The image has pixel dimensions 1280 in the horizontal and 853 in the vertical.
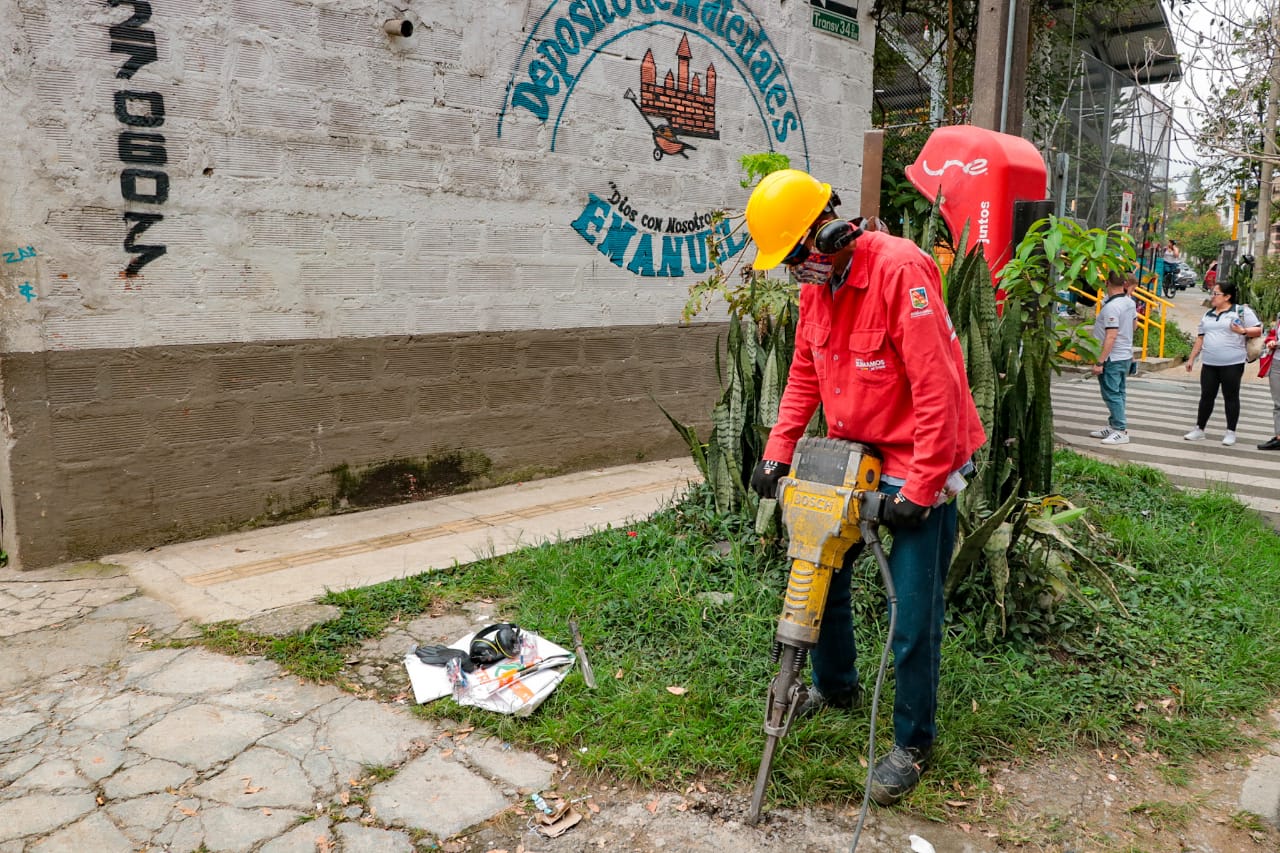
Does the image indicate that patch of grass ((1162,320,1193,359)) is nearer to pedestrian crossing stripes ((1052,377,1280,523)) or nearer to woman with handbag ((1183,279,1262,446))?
pedestrian crossing stripes ((1052,377,1280,523))

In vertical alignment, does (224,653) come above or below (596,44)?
below

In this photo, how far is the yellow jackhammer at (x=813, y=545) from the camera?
112 inches

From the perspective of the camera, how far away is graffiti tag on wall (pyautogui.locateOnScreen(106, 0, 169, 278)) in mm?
4758

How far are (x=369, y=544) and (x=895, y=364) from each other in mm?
3292

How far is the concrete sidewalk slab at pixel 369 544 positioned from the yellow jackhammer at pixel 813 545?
92.0 inches

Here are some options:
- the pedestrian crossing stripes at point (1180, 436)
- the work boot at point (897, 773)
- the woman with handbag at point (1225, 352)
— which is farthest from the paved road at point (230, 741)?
the woman with handbag at point (1225, 352)

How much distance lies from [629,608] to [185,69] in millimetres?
3539

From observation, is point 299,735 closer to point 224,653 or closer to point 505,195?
point 224,653

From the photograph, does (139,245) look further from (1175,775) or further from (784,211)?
(1175,775)

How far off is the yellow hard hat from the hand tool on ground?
5.41 ft

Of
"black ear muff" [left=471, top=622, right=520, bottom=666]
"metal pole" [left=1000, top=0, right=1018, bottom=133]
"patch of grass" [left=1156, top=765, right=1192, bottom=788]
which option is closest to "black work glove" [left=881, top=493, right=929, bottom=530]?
"patch of grass" [left=1156, top=765, right=1192, bottom=788]

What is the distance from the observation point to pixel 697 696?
11.3 feet

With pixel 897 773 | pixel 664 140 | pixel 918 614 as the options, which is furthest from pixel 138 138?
pixel 897 773

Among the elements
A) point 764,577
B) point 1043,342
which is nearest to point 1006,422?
point 1043,342
